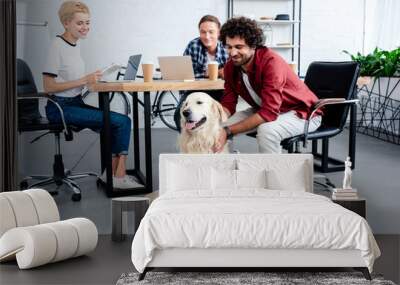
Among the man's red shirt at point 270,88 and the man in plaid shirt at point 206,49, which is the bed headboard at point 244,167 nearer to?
the man's red shirt at point 270,88

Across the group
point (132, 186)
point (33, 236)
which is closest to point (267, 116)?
point (132, 186)

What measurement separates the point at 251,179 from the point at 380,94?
4.51ft

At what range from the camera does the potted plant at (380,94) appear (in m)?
5.16

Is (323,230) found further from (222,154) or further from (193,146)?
(193,146)

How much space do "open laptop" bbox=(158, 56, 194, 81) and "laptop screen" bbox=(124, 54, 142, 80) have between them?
155 millimetres

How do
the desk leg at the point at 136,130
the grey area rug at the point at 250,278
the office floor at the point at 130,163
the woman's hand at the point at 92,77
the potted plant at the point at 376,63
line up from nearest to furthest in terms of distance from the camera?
the grey area rug at the point at 250,278 < the office floor at the point at 130,163 < the potted plant at the point at 376,63 < the woman's hand at the point at 92,77 < the desk leg at the point at 136,130

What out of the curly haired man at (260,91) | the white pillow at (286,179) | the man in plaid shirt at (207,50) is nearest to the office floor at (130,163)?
the curly haired man at (260,91)

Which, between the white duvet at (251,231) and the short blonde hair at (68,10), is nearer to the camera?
the white duvet at (251,231)

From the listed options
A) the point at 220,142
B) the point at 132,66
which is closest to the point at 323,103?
the point at 220,142

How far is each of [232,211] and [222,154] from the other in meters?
1.03

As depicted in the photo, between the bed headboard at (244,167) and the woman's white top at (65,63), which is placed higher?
the woman's white top at (65,63)

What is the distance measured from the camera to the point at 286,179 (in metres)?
4.45

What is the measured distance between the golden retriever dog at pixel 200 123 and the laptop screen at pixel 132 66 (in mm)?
399

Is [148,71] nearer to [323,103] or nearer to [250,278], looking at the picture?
[323,103]
